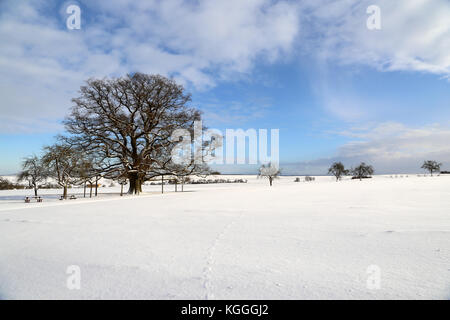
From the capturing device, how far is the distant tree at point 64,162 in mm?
20719

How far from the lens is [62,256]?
14.2 ft

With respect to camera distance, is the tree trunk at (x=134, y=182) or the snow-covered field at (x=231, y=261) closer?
the snow-covered field at (x=231, y=261)

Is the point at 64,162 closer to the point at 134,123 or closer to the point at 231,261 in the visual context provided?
the point at 134,123

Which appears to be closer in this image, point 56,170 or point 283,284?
point 283,284

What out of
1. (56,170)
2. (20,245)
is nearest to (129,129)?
(56,170)

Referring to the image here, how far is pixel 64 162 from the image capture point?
21328 millimetres

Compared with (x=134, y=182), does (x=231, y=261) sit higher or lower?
lower

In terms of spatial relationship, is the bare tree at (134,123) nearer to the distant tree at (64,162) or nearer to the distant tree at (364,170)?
the distant tree at (64,162)

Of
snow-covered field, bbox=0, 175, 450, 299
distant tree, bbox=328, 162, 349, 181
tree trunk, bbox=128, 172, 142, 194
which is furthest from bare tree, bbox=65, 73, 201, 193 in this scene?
distant tree, bbox=328, 162, 349, 181

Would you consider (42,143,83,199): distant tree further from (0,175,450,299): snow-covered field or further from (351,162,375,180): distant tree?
(351,162,375,180): distant tree

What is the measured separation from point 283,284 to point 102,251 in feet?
11.2

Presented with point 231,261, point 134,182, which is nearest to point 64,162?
point 134,182

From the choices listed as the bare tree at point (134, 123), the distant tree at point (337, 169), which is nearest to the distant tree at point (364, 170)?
the distant tree at point (337, 169)
